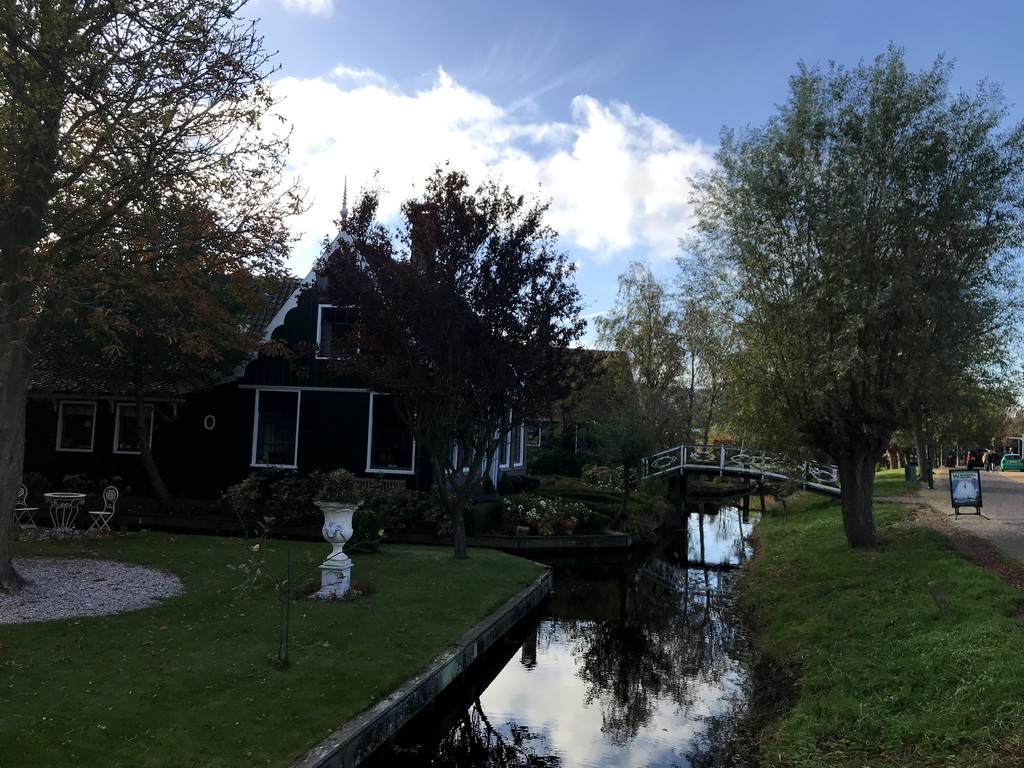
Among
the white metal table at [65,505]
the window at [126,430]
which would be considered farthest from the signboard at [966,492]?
the window at [126,430]

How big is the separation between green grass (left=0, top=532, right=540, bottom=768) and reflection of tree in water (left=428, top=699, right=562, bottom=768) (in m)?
0.78

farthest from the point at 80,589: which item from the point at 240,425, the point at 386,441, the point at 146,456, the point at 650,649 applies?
the point at 240,425

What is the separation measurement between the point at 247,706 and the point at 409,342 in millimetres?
6968

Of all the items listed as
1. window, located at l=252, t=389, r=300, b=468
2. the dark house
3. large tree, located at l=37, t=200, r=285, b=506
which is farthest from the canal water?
window, located at l=252, t=389, r=300, b=468

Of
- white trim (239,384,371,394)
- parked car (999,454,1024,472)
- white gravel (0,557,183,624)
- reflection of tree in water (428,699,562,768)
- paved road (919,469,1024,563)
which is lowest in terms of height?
reflection of tree in water (428,699,562,768)

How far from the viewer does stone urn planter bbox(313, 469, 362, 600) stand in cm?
947

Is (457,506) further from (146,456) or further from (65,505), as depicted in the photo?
(146,456)

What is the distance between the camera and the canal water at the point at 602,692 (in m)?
6.96

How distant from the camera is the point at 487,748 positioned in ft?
23.1

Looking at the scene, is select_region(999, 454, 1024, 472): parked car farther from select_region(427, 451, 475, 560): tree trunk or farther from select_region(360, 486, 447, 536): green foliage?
select_region(427, 451, 475, 560): tree trunk

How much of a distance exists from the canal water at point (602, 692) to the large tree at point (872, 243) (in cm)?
428

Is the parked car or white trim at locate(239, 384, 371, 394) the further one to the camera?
the parked car

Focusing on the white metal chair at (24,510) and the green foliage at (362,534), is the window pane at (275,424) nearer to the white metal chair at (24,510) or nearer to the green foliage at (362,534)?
the white metal chair at (24,510)

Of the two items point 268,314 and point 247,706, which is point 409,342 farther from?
point 268,314
